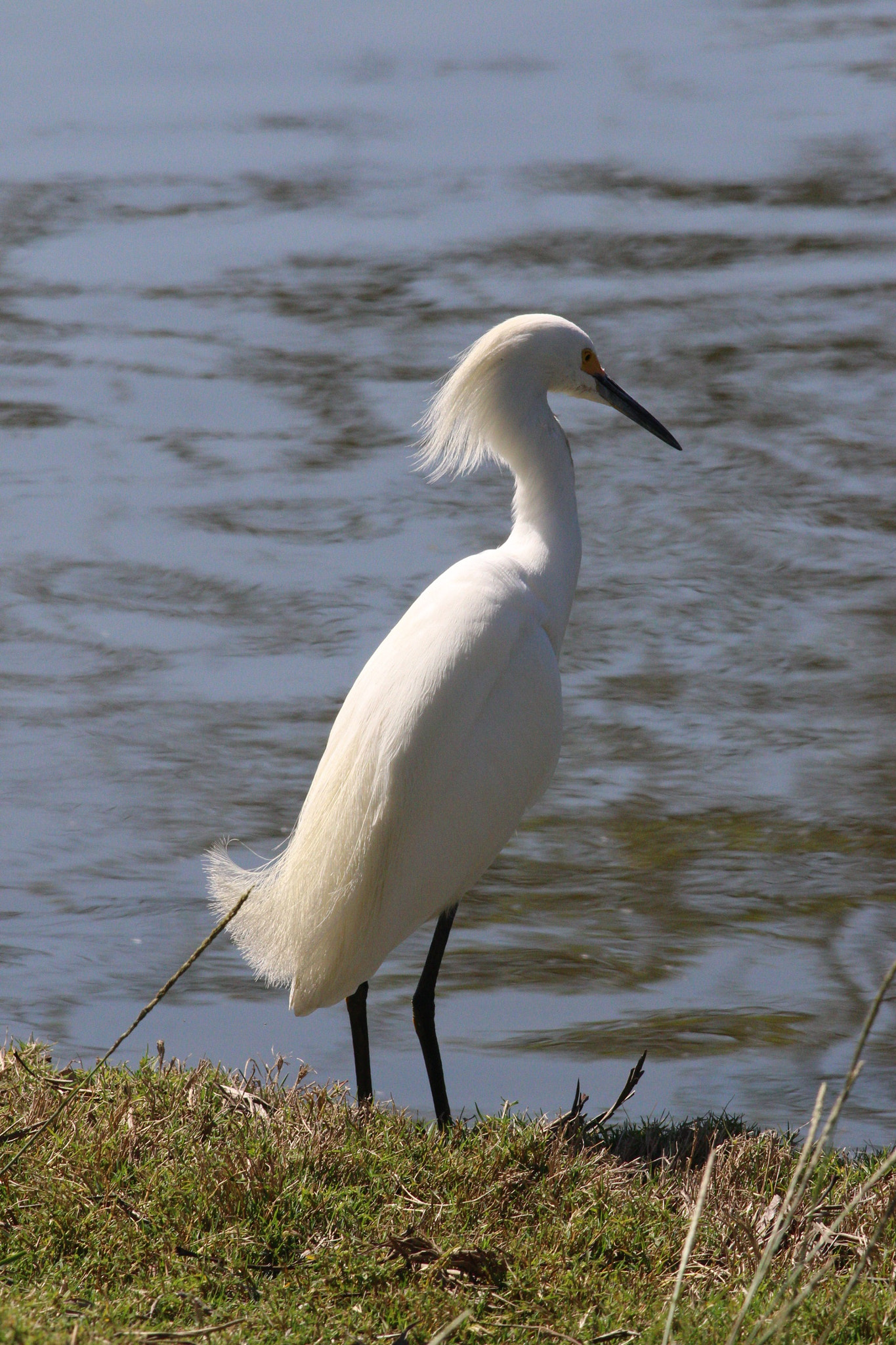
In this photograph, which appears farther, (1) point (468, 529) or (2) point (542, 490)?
(1) point (468, 529)

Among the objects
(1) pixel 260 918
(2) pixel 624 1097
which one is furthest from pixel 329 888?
(2) pixel 624 1097

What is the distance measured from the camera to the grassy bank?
2787mm

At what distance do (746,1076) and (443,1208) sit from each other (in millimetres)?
1554

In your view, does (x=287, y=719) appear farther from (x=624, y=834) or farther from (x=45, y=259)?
(x=45, y=259)

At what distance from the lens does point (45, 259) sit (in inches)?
442

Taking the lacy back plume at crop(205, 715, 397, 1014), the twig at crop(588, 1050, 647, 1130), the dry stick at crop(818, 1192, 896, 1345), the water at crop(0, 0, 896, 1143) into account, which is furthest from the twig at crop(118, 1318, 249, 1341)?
the water at crop(0, 0, 896, 1143)

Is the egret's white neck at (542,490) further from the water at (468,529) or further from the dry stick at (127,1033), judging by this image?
the dry stick at (127,1033)

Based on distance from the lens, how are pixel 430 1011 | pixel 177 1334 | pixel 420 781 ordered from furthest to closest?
1. pixel 430 1011
2. pixel 420 781
3. pixel 177 1334

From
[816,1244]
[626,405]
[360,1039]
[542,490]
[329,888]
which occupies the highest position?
[626,405]

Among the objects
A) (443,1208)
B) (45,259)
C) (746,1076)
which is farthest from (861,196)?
(443,1208)

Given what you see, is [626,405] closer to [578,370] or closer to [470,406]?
[578,370]

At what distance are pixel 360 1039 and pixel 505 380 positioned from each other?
1.63 m

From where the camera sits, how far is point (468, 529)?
7.70m

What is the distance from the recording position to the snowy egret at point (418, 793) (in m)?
3.88
